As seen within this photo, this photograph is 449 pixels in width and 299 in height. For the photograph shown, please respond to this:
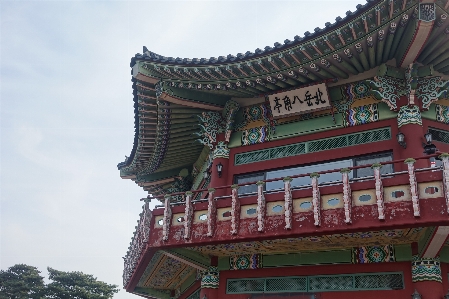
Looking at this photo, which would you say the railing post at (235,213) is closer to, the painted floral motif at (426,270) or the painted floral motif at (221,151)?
the painted floral motif at (221,151)

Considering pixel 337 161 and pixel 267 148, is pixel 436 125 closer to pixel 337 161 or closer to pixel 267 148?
pixel 337 161

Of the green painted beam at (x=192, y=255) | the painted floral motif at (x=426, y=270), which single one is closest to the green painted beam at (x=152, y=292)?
the green painted beam at (x=192, y=255)

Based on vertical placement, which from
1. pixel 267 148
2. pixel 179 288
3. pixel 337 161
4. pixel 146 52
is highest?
pixel 146 52

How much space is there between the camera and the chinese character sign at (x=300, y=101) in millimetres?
12711

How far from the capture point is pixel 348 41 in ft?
36.6

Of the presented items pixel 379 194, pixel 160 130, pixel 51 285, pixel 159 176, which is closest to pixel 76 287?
pixel 51 285

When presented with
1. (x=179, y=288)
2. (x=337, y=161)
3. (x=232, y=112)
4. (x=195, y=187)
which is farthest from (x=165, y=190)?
(x=337, y=161)

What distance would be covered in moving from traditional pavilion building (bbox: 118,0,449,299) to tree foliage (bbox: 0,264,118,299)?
38.3 m

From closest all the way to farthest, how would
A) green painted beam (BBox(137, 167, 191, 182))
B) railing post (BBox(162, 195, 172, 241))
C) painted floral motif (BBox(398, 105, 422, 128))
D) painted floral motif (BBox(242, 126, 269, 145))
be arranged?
1. painted floral motif (BBox(398, 105, 422, 128))
2. railing post (BBox(162, 195, 172, 241))
3. painted floral motif (BBox(242, 126, 269, 145))
4. green painted beam (BBox(137, 167, 191, 182))

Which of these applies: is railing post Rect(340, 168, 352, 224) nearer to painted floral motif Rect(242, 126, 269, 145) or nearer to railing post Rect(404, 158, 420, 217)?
railing post Rect(404, 158, 420, 217)

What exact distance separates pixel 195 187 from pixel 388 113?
899 cm

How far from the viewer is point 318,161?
1248 centimetres

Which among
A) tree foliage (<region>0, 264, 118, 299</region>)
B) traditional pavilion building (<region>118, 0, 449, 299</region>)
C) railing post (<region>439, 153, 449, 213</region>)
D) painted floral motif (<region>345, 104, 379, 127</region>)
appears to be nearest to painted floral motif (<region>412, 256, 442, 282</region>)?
traditional pavilion building (<region>118, 0, 449, 299</region>)

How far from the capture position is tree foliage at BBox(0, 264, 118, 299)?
4762 centimetres
